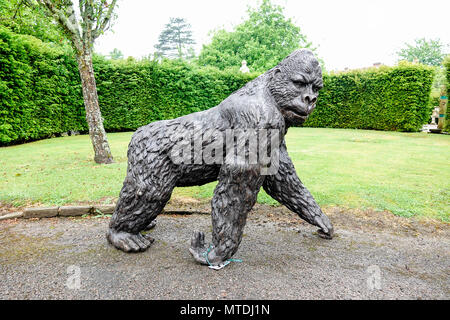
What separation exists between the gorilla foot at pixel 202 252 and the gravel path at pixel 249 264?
7 cm

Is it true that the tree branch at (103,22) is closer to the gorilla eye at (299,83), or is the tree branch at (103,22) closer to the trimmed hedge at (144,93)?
the trimmed hedge at (144,93)

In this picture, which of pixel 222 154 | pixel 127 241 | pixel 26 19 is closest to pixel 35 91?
pixel 26 19

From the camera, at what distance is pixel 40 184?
4953mm

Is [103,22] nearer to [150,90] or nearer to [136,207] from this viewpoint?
[136,207]

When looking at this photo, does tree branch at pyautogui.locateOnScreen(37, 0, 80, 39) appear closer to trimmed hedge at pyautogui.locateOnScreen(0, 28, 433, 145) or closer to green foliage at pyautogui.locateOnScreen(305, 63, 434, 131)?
trimmed hedge at pyautogui.locateOnScreen(0, 28, 433, 145)

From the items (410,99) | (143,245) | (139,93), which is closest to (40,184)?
(143,245)

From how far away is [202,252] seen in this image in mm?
2473

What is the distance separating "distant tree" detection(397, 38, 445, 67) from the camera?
150ft

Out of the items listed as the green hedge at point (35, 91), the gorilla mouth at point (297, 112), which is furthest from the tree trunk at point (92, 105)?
the gorilla mouth at point (297, 112)

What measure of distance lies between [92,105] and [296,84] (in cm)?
578

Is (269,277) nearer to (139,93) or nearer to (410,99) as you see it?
(139,93)

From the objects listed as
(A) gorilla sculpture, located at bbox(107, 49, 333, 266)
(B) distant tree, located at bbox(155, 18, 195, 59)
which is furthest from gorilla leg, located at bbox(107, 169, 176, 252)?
(B) distant tree, located at bbox(155, 18, 195, 59)

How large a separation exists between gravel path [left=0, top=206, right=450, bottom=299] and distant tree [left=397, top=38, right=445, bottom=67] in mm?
53815

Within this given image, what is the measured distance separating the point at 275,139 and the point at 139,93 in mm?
13326
